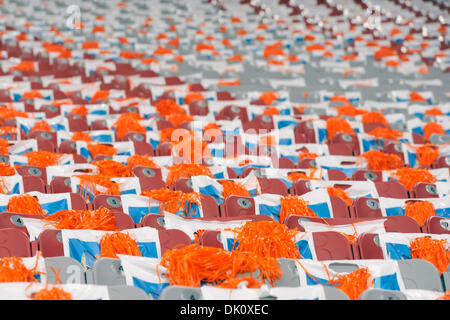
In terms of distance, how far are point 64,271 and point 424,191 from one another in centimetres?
284

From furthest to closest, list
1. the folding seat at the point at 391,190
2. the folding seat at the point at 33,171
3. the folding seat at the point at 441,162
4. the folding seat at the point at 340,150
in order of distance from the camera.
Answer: the folding seat at the point at 340,150 < the folding seat at the point at 441,162 < the folding seat at the point at 391,190 < the folding seat at the point at 33,171

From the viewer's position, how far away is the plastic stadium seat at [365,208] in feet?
13.1

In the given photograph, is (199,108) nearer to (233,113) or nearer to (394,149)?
(233,113)

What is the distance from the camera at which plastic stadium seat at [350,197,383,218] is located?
13.1ft

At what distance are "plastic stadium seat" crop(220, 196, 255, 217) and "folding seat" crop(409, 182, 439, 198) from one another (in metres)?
1.35

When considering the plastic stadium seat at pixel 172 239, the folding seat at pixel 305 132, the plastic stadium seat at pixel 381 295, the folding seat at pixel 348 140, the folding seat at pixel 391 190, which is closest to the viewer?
the plastic stadium seat at pixel 381 295

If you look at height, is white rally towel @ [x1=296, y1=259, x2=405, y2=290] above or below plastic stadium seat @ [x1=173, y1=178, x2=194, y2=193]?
below

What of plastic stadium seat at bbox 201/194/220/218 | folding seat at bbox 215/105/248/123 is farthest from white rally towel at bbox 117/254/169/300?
folding seat at bbox 215/105/248/123

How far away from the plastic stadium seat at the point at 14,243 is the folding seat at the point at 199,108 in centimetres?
412

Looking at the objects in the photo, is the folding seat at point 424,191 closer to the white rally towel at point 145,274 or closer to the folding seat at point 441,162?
the folding seat at point 441,162

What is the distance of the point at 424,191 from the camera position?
14.6 ft

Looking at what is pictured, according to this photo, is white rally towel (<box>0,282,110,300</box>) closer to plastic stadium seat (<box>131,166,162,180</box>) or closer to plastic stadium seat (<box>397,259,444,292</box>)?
plastic stadium seat (<box>397,259,444,292</box>)

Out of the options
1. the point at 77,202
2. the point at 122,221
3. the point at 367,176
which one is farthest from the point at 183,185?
the point at 367,176

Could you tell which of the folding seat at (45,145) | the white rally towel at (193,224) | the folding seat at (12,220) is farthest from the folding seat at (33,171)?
the white rally towel at (193,224)
